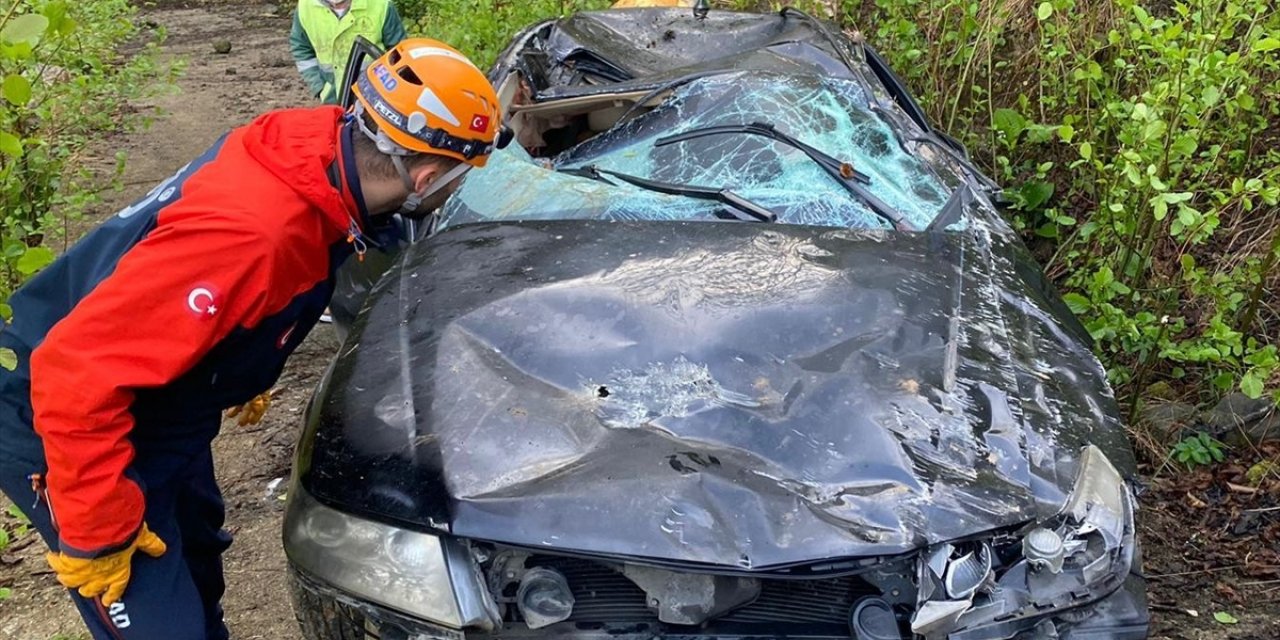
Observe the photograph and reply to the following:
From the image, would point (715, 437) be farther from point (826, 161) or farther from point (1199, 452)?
point (1199, 452)

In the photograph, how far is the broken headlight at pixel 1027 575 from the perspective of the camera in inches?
63.1

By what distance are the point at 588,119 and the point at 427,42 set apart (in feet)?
4.73

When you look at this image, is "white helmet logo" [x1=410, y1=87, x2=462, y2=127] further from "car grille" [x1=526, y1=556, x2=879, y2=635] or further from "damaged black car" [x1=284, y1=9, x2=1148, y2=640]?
"car grille" [x1=526, y1=556, x2=879, y2=635]

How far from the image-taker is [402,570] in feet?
5.48

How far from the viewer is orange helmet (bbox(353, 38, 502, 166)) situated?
1.93m

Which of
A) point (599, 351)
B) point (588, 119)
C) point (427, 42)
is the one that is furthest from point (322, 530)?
point (588, 119)

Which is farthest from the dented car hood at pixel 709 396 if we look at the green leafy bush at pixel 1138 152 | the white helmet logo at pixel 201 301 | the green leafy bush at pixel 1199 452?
the green leafy bush at pixel 1199 452

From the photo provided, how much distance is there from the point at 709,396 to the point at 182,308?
0.96 meters

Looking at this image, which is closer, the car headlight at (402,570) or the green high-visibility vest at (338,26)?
the car headlight at (402,570)

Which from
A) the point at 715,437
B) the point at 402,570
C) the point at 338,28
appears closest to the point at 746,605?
the point at 715,437

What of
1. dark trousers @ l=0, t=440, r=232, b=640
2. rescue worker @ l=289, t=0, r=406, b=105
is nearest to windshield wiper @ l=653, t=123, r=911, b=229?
dark trousers @ l=0, t=440, r=232, b=640

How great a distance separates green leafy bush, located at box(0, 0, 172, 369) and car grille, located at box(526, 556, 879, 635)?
118 centimetres

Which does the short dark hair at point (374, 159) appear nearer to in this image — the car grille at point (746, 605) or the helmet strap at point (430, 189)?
the helmet strap at point (430, 189)

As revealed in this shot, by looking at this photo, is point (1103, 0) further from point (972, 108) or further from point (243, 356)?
point (243, 356)
